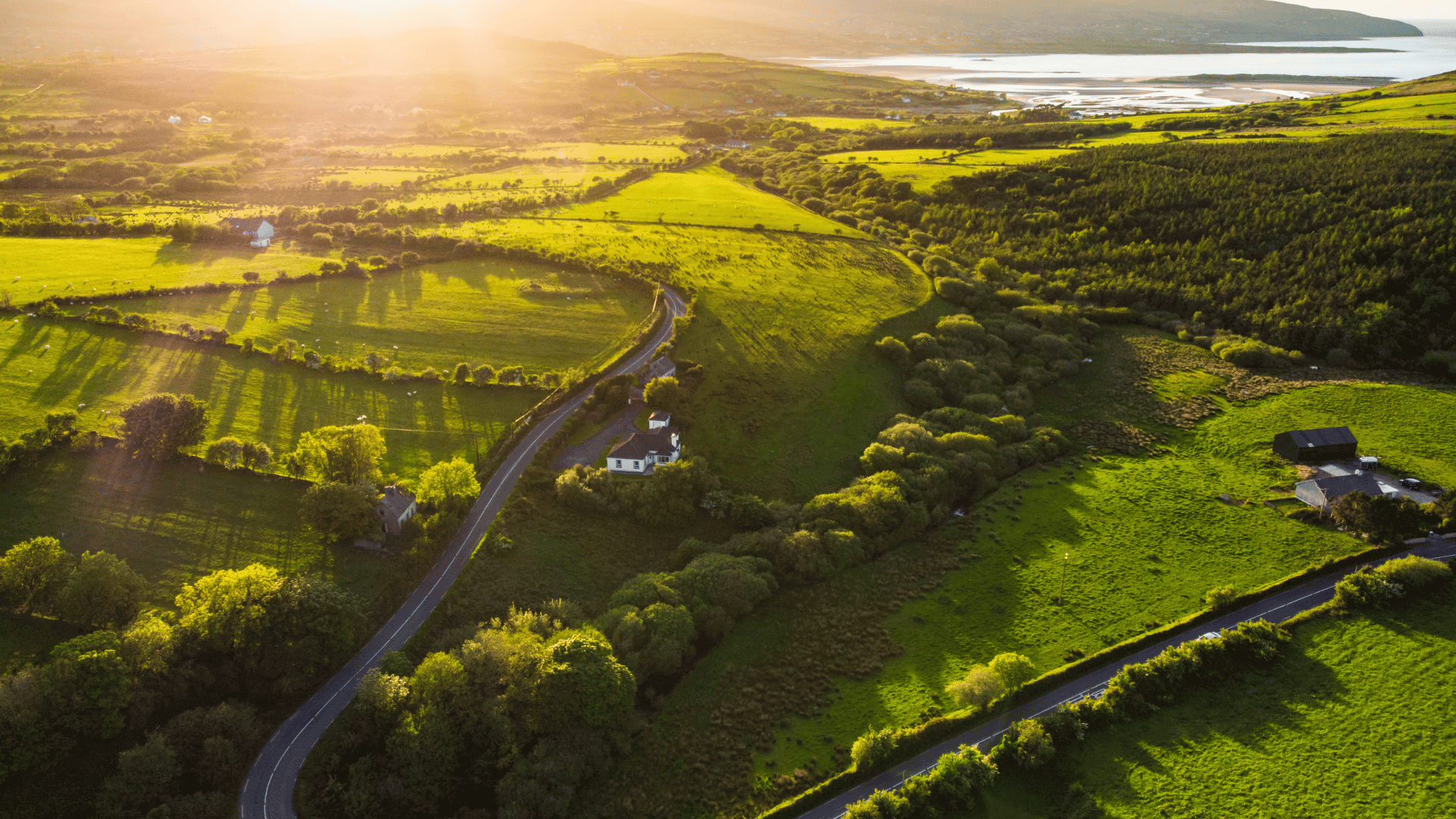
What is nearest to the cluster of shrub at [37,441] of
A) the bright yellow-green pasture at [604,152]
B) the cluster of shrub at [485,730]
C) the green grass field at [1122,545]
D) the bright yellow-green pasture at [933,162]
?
the cluster of shrub at [485,730]

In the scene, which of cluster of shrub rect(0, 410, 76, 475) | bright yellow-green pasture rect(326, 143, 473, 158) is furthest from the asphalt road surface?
bright yellow-green pasture rect(326, 143, 473, 158)

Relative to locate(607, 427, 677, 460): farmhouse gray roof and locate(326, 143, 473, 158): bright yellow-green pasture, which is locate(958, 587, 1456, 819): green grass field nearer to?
locate(607, 427, 677, 460): farmhouse gray roof

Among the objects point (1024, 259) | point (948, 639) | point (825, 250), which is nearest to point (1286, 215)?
point (1024, 259)

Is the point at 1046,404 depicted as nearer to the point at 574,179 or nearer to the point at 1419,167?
the point at 1419,167

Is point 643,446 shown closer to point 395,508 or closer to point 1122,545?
point 395,508

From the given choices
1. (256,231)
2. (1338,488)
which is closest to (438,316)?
(256,231)

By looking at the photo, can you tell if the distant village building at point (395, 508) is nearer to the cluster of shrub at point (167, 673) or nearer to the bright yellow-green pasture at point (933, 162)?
the cluster of shrub at point (167, 673)
